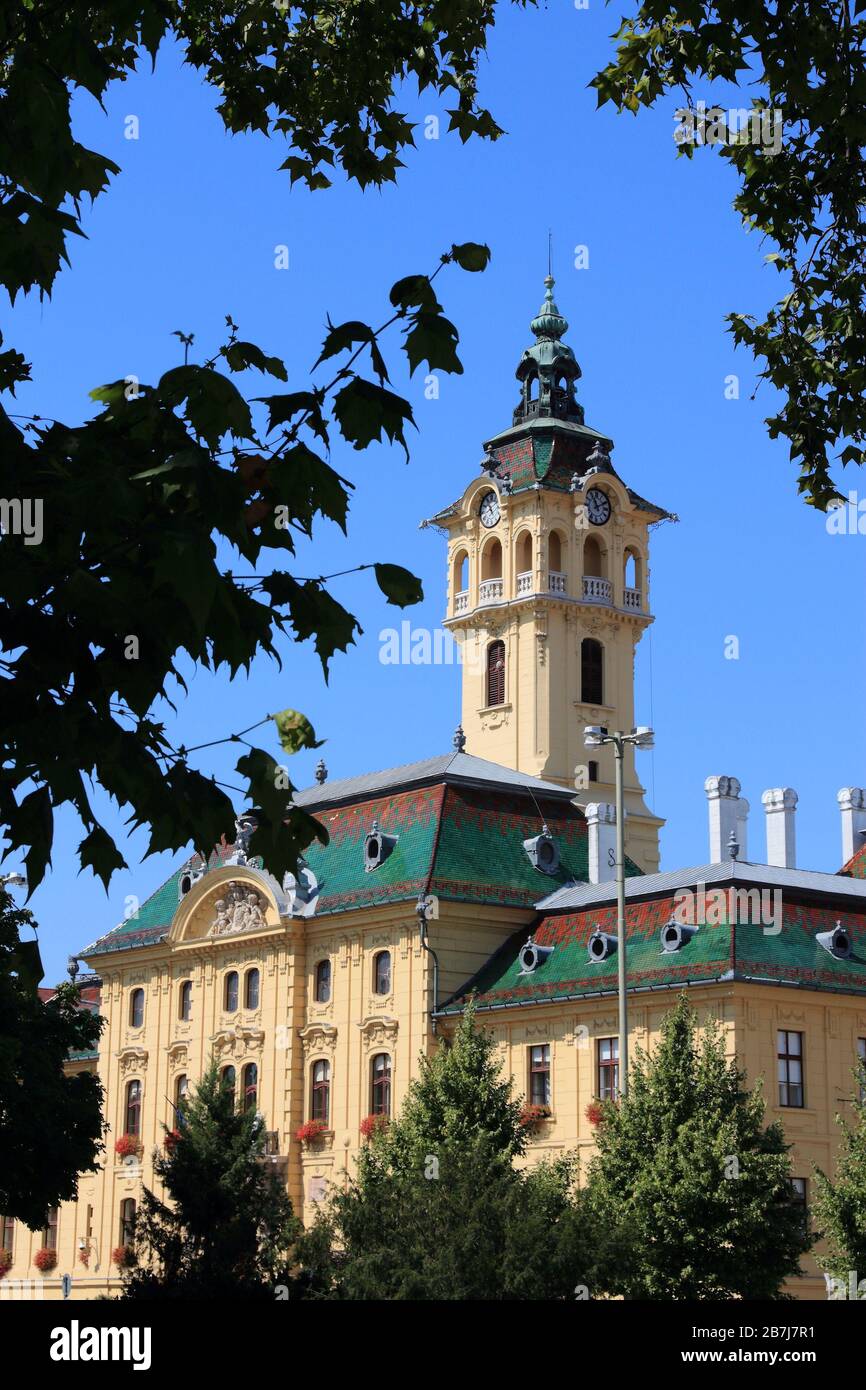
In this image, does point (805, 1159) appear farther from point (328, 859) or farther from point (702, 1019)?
point (328, 859)

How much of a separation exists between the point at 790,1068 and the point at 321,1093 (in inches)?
672

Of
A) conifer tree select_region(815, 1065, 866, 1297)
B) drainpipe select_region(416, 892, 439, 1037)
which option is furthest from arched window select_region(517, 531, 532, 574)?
conifer tree select_region(815, 1065, 866, 1297)

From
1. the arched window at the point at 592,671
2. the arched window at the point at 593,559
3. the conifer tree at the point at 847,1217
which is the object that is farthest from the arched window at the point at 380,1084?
the arched window at the point at 593,559

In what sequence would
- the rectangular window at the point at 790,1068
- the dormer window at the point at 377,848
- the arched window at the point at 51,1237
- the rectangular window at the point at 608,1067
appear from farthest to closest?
1. the arched window at the point at 51,1237
2. the dormer window at the point at 377,848
3. the rectangular window at the point at 608,1067
4. the rectangular window at the point at 790,1068

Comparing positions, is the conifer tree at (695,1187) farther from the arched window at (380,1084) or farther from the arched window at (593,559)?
the arched window at (593,559)

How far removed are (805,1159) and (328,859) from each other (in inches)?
846

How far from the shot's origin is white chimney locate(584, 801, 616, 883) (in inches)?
2665

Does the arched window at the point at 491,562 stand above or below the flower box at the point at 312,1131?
above

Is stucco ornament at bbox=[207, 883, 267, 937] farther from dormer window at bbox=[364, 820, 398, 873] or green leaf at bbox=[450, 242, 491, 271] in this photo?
green leaf at bbox=[450, 242, 491, 271]

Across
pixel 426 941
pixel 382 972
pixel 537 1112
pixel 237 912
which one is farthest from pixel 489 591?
pixel 537 1112

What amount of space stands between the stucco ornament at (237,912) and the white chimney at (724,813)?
15.0 m

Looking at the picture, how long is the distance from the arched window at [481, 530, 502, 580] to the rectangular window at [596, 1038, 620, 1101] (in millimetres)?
Result: 38573

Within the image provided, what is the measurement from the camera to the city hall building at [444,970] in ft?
181
